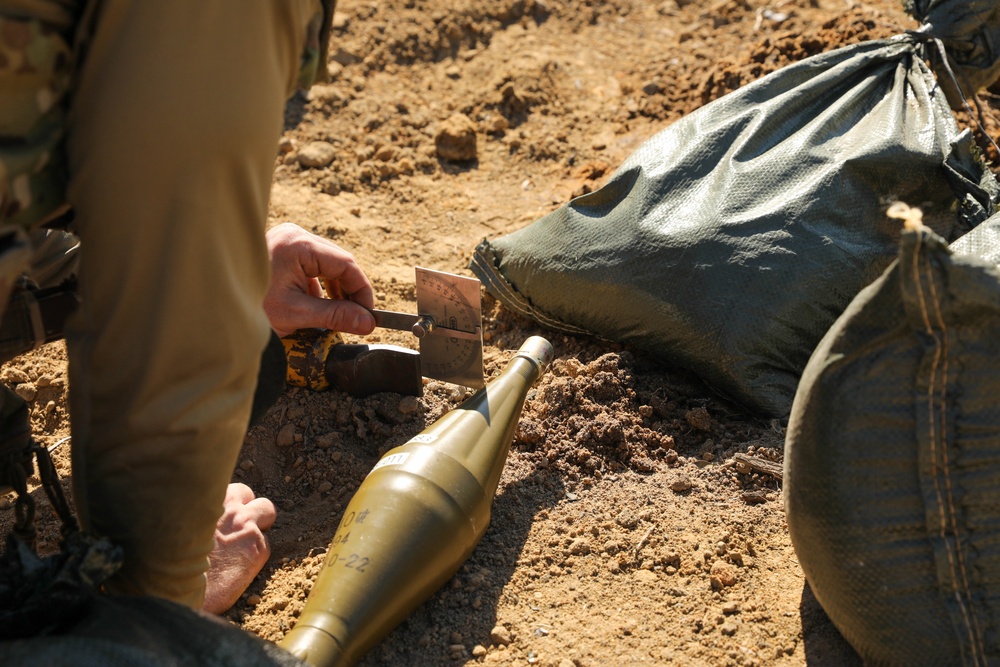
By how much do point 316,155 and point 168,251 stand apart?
2.80 metres

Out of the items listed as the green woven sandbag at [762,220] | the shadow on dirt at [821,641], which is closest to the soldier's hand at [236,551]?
the green woven sandbag at [762,220]

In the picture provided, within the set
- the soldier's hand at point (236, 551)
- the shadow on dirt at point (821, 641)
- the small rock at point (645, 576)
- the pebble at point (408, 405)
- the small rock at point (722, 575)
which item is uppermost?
the shadow on dirt at point (821, 641)

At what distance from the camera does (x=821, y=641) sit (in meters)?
1.86

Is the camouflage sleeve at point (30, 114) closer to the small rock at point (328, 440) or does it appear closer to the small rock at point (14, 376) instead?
the small rock at point (328, 440)

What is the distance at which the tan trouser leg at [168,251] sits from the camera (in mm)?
1285

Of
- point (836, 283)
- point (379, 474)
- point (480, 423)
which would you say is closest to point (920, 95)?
point (836, 283)

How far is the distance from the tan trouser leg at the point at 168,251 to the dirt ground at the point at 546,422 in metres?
0.64

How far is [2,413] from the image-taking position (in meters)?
1.76

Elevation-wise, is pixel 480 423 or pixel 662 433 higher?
pixel 480 423

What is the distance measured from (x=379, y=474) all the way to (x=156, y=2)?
1.12 m

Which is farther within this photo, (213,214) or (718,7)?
(718,7)

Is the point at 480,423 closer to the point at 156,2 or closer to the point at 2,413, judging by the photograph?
the point at 2,413

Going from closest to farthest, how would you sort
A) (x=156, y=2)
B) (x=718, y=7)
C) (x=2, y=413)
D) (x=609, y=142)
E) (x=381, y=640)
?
(x=156, y=2)
(x=2, y=413)
(x=381, y=640)
(x=609, y=142)
(x=718, y=7)

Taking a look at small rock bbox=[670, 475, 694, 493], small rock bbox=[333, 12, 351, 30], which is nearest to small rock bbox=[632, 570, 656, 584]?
small rock bbox=[670, 475, 694, 493]
